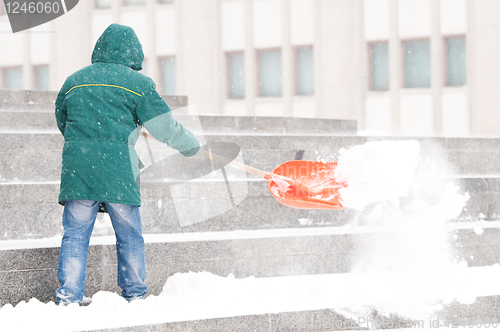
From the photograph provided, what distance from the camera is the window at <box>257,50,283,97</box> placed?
14.4m

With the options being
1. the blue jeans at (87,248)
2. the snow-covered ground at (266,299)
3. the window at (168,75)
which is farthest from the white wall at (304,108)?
the blue jeans at (87,248)

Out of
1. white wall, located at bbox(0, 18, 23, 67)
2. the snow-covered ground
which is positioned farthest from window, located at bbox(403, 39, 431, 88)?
white wall, located at bbox(0, 18, 23, 67)

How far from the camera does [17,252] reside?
329cm

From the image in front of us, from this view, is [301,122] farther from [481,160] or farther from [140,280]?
[140,280]

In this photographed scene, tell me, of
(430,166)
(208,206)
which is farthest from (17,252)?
(430,166)

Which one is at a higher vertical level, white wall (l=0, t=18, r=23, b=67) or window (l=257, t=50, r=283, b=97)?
white wall (l=0, t=18, r=23, b=67)

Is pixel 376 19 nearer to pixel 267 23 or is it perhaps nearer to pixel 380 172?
pixel 267 23

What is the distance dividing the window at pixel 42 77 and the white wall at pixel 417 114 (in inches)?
413

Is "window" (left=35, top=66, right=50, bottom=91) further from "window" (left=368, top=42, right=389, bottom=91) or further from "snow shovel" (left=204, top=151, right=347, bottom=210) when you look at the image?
"snow shovel" (left=204, top=151, right=347, bottom=210)

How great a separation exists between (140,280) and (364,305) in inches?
54.2

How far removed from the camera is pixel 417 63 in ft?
43.4

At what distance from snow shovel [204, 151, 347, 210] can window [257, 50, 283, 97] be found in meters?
10.5

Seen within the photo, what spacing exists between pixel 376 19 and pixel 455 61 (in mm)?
2218

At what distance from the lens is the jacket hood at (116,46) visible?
3.16 m
